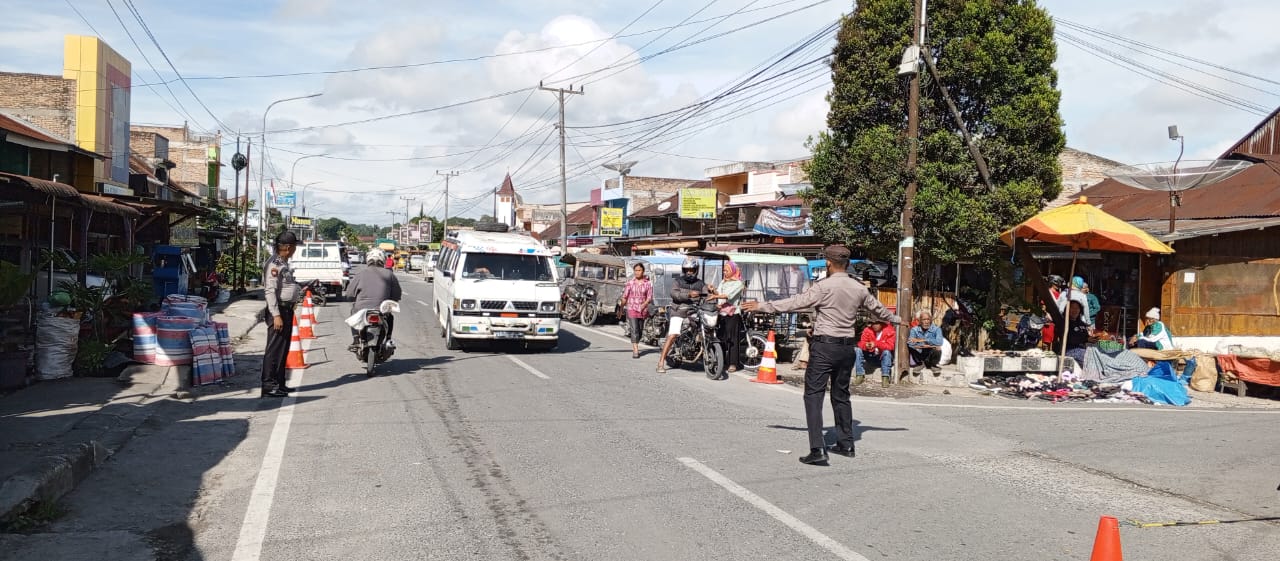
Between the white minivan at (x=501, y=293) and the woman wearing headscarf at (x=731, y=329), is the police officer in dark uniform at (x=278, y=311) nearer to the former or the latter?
the white minivan at (x=501, y=293)

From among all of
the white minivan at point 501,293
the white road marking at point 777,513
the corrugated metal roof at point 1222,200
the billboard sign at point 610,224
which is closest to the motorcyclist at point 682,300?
the white minivan at point 501,293

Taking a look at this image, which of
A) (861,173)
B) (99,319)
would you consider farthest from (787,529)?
(861,173)

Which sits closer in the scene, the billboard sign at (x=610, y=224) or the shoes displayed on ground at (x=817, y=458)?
the shoes displayed on ground at (x=817, y=458)

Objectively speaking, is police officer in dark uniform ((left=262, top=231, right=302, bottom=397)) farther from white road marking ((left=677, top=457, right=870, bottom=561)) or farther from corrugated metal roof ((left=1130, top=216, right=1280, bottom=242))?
corrugated metal roof ((left=1130, top=216, right=1280, bottom=242))

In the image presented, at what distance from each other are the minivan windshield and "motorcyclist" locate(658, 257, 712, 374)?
3144 mm

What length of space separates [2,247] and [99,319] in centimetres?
797

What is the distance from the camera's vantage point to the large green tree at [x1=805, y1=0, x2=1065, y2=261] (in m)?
15.6

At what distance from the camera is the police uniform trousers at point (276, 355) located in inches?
423

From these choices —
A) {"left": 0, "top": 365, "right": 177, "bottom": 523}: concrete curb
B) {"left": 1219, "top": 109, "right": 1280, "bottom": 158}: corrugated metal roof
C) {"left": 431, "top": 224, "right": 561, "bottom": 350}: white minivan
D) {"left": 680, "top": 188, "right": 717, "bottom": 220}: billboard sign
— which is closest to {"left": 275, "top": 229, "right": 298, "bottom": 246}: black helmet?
{"left": 0, "top": 365, "right": 177, "bottom": 523}: concrete curb

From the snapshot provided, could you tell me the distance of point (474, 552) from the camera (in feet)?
16.9

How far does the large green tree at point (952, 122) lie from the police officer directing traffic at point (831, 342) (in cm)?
796

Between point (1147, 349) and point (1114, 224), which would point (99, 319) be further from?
point (1147, 349)

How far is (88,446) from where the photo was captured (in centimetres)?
723

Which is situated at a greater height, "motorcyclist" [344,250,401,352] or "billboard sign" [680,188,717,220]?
"billboard sign" [680,188,717,220]
